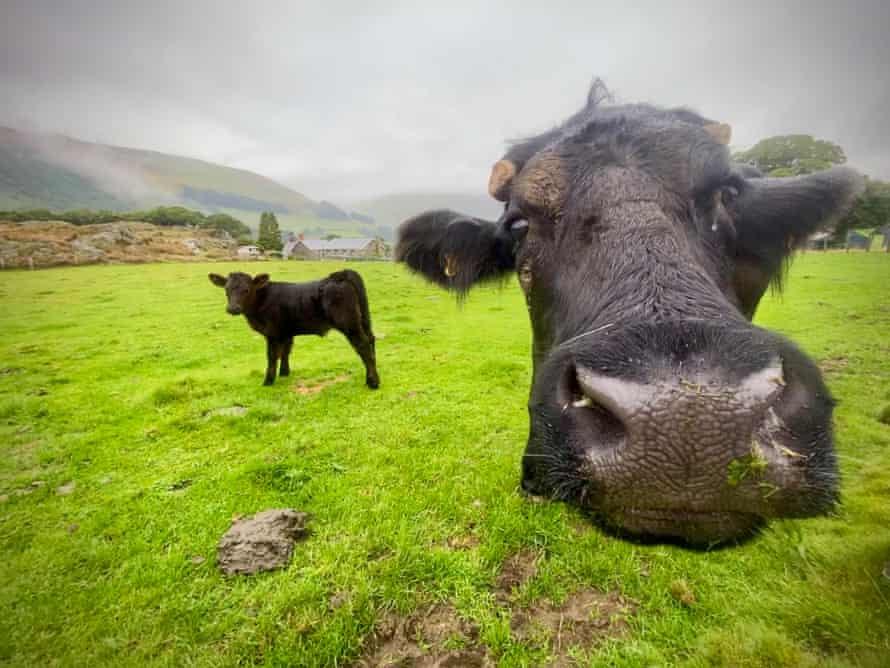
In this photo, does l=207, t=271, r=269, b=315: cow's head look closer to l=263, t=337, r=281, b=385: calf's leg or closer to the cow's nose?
l=263, t=337, r=281, b=385: calf's leg

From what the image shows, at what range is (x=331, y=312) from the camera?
7.02m

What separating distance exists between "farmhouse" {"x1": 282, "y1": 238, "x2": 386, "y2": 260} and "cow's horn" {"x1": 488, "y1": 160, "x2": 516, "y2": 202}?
8404 cm

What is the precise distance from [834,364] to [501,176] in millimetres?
8906

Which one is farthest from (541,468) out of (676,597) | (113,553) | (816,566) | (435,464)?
(113,553)

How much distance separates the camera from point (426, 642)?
2.28 metres

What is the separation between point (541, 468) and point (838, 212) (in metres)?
3.62

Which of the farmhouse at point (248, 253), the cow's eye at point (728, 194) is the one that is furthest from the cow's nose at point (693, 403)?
the farmhouse at point (248, 253)

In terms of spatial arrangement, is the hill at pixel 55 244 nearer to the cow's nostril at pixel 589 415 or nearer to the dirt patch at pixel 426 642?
the dirt patch at pixel 426 642

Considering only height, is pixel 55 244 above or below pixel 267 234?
below

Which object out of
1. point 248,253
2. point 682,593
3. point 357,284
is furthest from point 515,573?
point 248,253

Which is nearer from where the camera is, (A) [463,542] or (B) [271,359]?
(A) [463,542]

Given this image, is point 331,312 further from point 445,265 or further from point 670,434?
point 670,434

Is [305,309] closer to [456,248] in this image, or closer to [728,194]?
[456,248]

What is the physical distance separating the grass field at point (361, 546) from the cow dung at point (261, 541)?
9 cm
